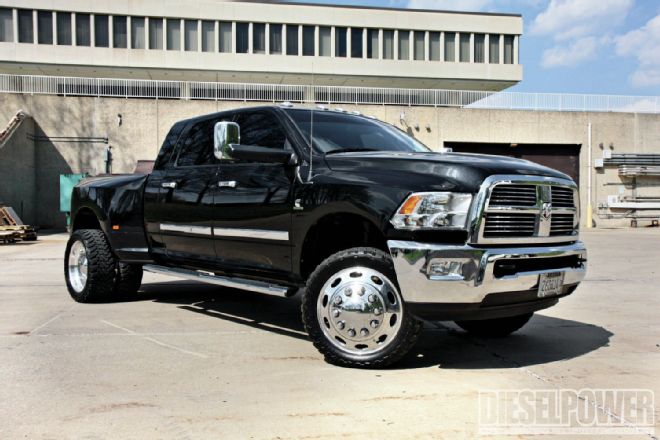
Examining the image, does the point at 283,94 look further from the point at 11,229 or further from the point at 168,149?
the point at 168,149

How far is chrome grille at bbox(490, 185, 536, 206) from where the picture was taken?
415cm

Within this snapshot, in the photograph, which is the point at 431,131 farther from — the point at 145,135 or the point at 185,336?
the point at 185,336

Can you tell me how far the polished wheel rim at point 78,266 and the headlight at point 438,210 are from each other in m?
4.56

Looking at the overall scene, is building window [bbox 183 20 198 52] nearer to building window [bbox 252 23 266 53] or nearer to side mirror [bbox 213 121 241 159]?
building window [bbox 252 23 266 53]

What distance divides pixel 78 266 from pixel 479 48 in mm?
50202

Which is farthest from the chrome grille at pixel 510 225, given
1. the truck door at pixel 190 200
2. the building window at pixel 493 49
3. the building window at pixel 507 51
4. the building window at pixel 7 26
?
the building window at pixel 507 51

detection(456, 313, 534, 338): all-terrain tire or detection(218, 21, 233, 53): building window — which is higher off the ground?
detection(218, 21, 233, 53): building window

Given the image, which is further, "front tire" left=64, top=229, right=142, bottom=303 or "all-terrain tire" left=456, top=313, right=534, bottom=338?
"front tire" left=64, top=229, right=142, bottom=303

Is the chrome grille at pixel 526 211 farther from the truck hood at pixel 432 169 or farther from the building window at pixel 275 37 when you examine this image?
the building window at pixel 275 37

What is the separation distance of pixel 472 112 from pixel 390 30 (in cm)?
2328

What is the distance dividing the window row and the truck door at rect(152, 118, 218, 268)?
44.4 m

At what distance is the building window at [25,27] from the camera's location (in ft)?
150

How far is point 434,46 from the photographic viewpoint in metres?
51.7

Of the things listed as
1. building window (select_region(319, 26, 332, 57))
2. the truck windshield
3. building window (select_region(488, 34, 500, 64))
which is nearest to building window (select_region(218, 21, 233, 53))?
building window (select_region(319, 26, 332, 57))
